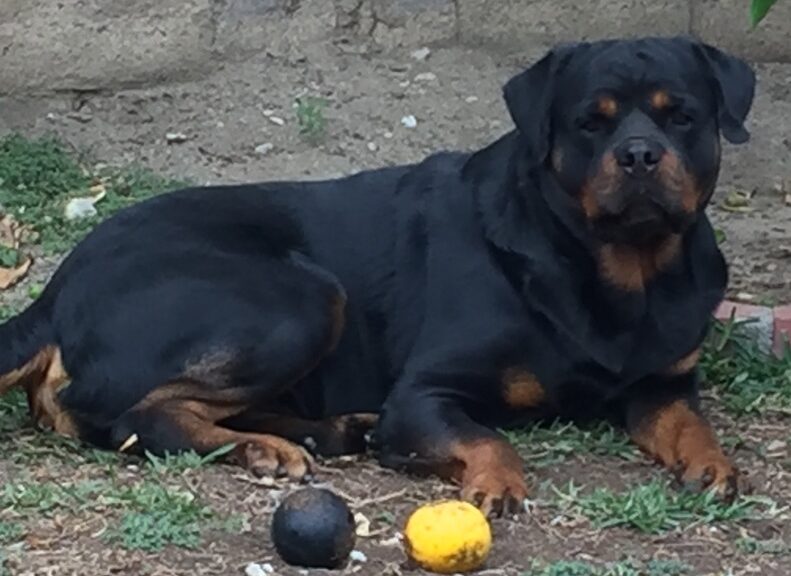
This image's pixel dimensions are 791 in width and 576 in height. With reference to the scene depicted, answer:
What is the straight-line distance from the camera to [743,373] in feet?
17.3

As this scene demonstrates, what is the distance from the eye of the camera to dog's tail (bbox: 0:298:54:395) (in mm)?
4770

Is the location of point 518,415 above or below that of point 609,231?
below

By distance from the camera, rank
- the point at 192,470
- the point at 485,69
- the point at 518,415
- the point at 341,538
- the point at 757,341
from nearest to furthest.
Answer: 1. the point at 341,538
2. the point at 192,470
3. the point at 518,415
4. the point at 757,341
5. the point at 485,69

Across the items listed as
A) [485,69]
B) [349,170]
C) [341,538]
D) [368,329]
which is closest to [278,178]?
[349,170]

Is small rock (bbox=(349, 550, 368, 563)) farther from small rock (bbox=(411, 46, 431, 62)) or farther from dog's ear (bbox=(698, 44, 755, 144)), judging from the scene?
small rock (bbox=(411, 46, 431, 62))

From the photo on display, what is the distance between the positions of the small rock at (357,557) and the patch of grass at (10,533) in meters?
0.73

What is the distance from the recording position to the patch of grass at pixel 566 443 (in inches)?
186

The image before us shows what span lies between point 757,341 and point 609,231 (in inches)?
40.4

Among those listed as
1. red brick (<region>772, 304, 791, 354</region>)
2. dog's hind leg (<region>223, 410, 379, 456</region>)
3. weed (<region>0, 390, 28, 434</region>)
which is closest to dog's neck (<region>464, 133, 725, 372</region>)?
dog's hind leg (<region>223, 410, 379, 456</region>)

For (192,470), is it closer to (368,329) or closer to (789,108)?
(368,329)

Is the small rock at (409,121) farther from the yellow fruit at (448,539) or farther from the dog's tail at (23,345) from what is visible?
the yellow fruit at (448,539)

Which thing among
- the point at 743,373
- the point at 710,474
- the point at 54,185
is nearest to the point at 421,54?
the point at 54,185

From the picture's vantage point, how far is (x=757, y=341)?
17.8 ft

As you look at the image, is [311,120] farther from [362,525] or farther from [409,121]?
[362,525]
